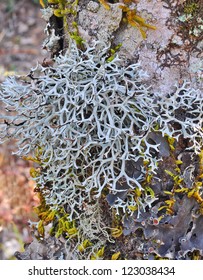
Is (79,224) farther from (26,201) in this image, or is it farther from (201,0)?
(26,201)

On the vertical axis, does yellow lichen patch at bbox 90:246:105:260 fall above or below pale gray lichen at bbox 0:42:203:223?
below

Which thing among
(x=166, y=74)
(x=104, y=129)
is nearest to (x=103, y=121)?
(x=104, y=129)

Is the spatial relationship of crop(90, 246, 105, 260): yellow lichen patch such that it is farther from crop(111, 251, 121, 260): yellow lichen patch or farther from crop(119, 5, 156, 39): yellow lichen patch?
crop(119, 5, 156, 39): yellow lichen patch

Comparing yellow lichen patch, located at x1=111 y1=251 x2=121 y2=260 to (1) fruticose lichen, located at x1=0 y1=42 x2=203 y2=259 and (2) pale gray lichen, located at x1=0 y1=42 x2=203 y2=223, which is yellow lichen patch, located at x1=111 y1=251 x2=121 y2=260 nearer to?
→ (1) fruticose lichen, located at x1=0 y1=42 x2=203 y2=259

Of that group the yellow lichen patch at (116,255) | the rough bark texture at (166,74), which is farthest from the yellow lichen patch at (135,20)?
the yellow lichen patch at (116,255)

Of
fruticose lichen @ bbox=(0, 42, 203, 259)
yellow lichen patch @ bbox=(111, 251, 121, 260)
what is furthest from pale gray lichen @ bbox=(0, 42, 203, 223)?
yellow lichen patch @ bbox=(111, 251, 121, 260)

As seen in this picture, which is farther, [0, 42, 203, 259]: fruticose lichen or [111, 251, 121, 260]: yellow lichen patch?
[111, 251, 121, 260]: yellow lichen patch


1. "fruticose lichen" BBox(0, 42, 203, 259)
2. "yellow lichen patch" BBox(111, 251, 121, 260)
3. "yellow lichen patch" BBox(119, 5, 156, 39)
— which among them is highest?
"yellow lichen patch" BBox(119, 5, 156, 39)
